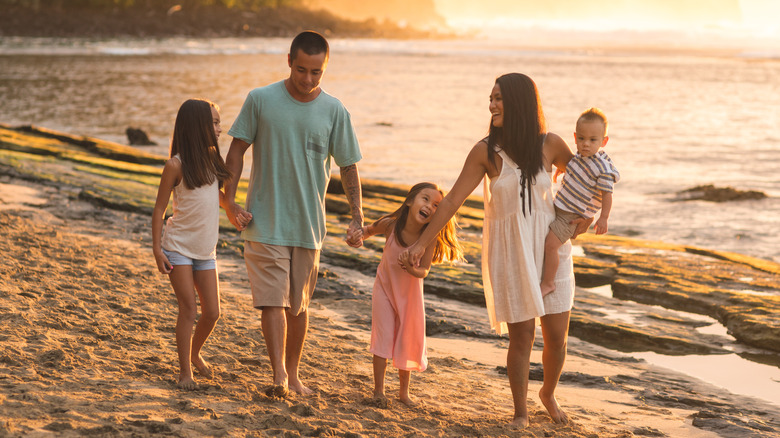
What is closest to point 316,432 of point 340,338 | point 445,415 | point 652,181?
point 445,415

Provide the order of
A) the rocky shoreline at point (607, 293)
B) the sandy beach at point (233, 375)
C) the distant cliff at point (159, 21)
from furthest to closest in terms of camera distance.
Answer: the distant cliff at point (159, 21), the rocky shoreline at point (607, 293), the sandy beach at point (233, 375)

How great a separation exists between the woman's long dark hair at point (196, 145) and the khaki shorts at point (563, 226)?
1787mm

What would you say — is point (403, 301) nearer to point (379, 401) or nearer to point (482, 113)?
point (379, 401)

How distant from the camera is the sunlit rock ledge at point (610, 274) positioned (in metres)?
6.64

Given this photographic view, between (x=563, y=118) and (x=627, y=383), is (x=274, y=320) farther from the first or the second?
(x=563, y=118)

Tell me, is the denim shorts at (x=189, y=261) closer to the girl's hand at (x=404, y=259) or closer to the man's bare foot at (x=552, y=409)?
the girl's hand at (x=404, y=259)

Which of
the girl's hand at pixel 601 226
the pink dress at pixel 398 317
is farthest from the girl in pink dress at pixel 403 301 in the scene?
the girl's hand at pixel 601 226

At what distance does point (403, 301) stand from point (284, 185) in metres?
0.92

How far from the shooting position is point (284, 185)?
4.19 meters

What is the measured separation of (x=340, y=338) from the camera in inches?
228

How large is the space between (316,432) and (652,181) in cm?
1437

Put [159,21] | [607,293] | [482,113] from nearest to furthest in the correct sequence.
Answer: [607,293] → [482,113] → [159,21]

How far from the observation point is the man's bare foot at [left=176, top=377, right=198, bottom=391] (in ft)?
13.6

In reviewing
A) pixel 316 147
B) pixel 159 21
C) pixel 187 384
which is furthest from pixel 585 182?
pixel 159 21
